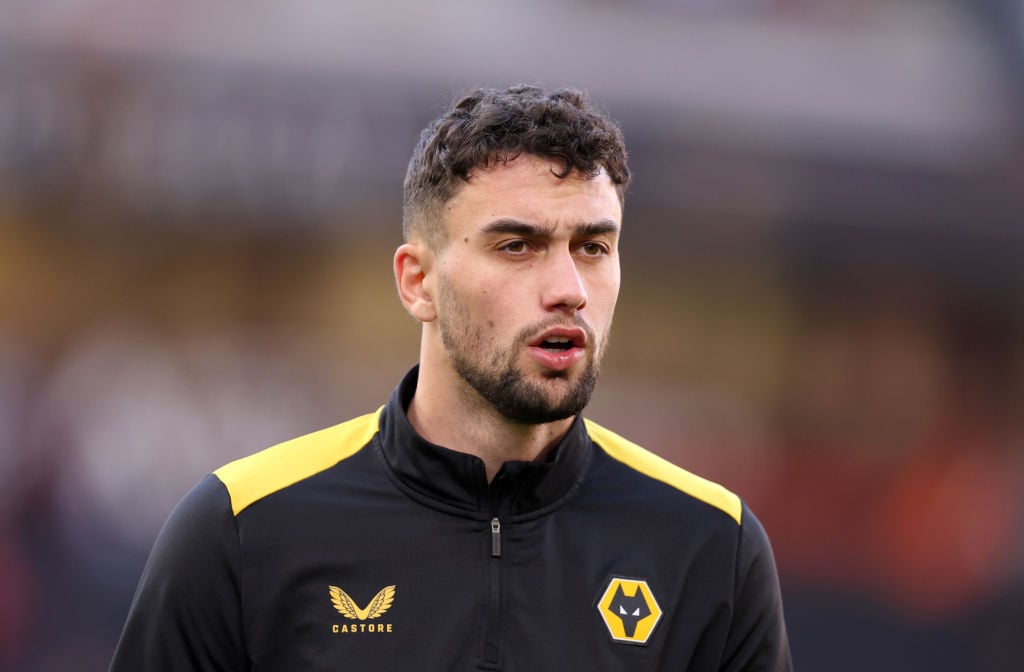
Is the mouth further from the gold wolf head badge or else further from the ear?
the gold wolf head badge

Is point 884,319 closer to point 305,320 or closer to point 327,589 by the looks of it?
point 305,320

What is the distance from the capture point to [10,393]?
17.4 feet

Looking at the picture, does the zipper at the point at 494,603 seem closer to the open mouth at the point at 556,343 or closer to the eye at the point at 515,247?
the open mouth at the point at 556,343

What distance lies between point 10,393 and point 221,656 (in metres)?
3.84

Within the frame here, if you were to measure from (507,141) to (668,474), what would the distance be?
0.64m

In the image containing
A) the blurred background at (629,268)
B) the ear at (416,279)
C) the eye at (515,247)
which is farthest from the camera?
the blurred background at (629,268)

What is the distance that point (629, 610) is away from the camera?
1.95 meters

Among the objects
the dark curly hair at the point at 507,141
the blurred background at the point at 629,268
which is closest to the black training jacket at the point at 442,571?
the dark curly hair at the point at 507,141

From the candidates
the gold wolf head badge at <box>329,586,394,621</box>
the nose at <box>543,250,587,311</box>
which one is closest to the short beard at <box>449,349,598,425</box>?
the nose at <box>543,250,587,311</box>

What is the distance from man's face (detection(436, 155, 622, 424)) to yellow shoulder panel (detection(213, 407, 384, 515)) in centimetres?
26

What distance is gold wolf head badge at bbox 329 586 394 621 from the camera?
1889mm

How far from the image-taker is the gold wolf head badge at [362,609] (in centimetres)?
189

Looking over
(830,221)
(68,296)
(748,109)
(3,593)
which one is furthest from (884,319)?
(3,593)

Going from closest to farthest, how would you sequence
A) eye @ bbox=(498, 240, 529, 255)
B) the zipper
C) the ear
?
the zipper
eye @ bbox=(498, 240, 529, 255)
the ear
